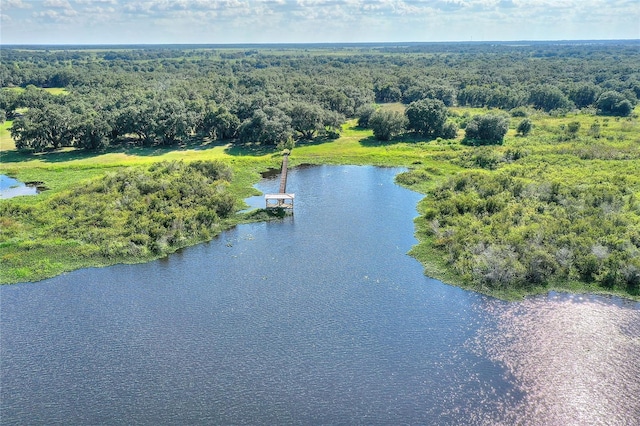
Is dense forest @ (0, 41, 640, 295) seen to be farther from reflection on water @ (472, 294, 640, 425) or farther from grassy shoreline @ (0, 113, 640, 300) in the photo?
reflection on water @ (472, 294, 640, 425)

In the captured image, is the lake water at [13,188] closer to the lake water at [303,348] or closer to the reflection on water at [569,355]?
the lake water at [303,348]

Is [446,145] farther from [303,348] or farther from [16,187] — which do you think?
[16,187]

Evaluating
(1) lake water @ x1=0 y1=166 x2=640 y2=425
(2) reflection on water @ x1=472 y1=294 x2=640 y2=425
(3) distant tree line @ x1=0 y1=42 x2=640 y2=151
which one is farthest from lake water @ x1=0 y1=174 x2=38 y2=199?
(2) reflection on water @ x1=472 y1=294 x2=640 y2=425

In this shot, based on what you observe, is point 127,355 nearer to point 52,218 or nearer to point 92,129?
point 52,218

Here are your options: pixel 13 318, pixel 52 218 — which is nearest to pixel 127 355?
pixel 13 318

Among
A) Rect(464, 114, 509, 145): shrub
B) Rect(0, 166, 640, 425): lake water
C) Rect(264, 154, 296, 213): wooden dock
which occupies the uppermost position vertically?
Rect(464, 114, 509, 145): shrub

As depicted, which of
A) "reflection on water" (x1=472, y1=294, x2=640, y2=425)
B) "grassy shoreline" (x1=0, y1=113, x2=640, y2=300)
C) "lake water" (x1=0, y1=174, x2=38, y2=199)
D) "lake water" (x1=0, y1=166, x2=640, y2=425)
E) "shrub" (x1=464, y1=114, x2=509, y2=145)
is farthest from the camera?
"shrub" (x1=464, y1=114, x2=509, y2=145)

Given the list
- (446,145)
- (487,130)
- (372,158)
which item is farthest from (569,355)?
(487,130)

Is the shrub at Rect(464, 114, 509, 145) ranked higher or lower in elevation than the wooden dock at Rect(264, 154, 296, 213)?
higher
